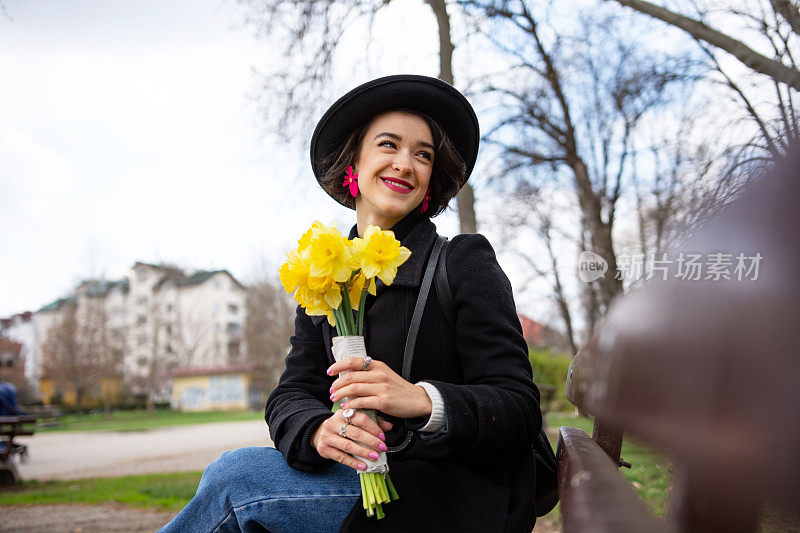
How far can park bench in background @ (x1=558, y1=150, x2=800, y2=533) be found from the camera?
1.33ft

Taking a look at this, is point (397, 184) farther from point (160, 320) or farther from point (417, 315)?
point (160, 320)

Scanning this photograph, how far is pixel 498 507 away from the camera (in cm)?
138

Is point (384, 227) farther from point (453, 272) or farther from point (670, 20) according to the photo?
point (670, 20)

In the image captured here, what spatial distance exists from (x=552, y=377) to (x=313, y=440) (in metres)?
20.3

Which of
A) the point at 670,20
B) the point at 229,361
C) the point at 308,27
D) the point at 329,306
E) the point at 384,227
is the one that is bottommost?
the point at 229,361

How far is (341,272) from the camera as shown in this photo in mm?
1441

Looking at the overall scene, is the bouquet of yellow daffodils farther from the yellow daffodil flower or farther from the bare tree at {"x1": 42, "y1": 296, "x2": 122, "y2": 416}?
the bare tree at {"x1": 42, "y1": 296, "x2": 122, "y2": 416}

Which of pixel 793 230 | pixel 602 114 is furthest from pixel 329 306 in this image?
pixel 602 114

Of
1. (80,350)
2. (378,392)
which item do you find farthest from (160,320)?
(378,392)

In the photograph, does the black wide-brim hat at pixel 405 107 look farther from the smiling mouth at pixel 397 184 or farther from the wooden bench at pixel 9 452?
the wooden bench at pixel 9 452

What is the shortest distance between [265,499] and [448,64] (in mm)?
6916

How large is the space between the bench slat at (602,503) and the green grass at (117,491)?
525 cm

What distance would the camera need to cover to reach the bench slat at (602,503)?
603 mm

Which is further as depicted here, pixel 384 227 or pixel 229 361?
pixel 229 361
